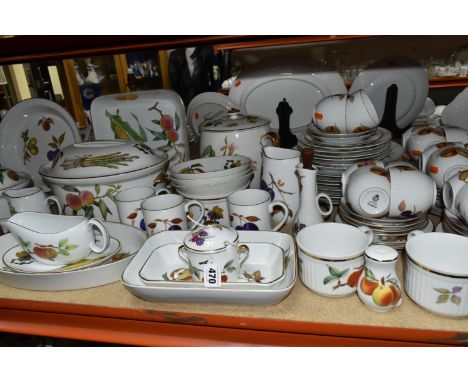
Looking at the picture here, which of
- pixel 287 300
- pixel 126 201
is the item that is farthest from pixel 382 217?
pixel 126 201

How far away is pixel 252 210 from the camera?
79 cm

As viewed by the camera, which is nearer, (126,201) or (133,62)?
(126,201)

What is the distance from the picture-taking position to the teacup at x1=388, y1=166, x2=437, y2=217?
2.25 feet

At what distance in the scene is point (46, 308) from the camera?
714 millimetres

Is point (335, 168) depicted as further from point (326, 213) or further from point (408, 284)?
point (408, 284)

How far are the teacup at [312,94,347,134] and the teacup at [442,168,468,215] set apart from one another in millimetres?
256

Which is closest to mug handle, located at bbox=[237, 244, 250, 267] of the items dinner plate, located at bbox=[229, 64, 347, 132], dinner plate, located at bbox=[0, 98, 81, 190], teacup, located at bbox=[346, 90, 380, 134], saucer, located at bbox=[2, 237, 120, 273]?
saucer, located at bbox=[2, 237, 120, 273]

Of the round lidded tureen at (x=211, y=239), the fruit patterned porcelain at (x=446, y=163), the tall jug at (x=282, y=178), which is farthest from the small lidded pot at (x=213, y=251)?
the fruit patterned porcelain at (x=446, y=163)

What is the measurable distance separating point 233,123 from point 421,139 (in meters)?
0.46

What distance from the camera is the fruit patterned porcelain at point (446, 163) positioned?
29.8 inches

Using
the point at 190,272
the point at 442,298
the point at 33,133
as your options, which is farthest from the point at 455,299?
the point at 33,133

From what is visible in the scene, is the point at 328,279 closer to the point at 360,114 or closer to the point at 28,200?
the point at 360,114

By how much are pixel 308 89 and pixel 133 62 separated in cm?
205

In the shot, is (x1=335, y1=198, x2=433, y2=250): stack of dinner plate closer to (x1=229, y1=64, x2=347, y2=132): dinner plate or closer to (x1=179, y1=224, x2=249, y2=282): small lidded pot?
(x1=179, y1=224, x2=249, y2=282): small lidded pot
